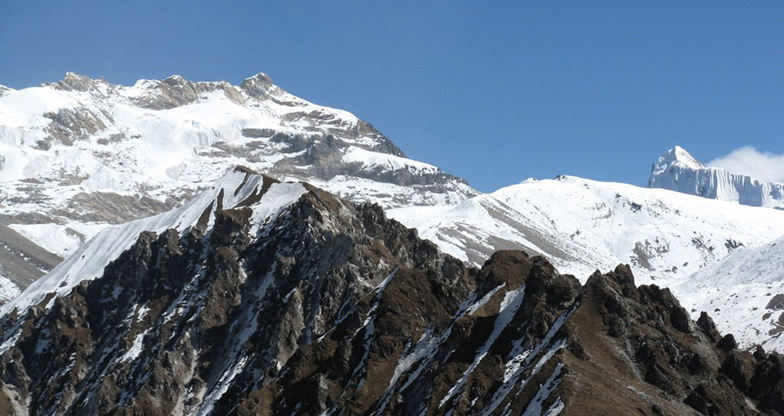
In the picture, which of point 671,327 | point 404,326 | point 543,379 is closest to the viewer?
point 543,379

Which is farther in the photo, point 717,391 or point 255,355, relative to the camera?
point 255,355

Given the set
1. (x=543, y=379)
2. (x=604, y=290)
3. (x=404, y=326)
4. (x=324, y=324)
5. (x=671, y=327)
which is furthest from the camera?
(x=324, y=324)

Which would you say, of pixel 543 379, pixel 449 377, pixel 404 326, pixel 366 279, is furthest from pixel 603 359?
pixel 366 279

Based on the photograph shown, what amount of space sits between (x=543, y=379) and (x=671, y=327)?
1474 inches

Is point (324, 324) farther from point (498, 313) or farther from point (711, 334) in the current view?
point (711, 334)

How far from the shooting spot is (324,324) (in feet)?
629

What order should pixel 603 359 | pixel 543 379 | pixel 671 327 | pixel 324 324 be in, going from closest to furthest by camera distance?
pixel 543 379
pixel 603 359
pixel 671 327
pixel 324 324

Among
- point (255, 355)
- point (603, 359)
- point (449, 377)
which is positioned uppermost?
point (603, 359)

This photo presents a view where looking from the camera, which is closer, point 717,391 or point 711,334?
point 717,391

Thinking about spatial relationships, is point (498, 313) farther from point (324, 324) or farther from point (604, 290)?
point (324, 324)

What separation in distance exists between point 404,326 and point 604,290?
43.7m

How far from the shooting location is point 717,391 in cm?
11412

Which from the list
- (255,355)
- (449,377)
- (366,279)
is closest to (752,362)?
(449,377)

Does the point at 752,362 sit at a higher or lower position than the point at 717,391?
higher
